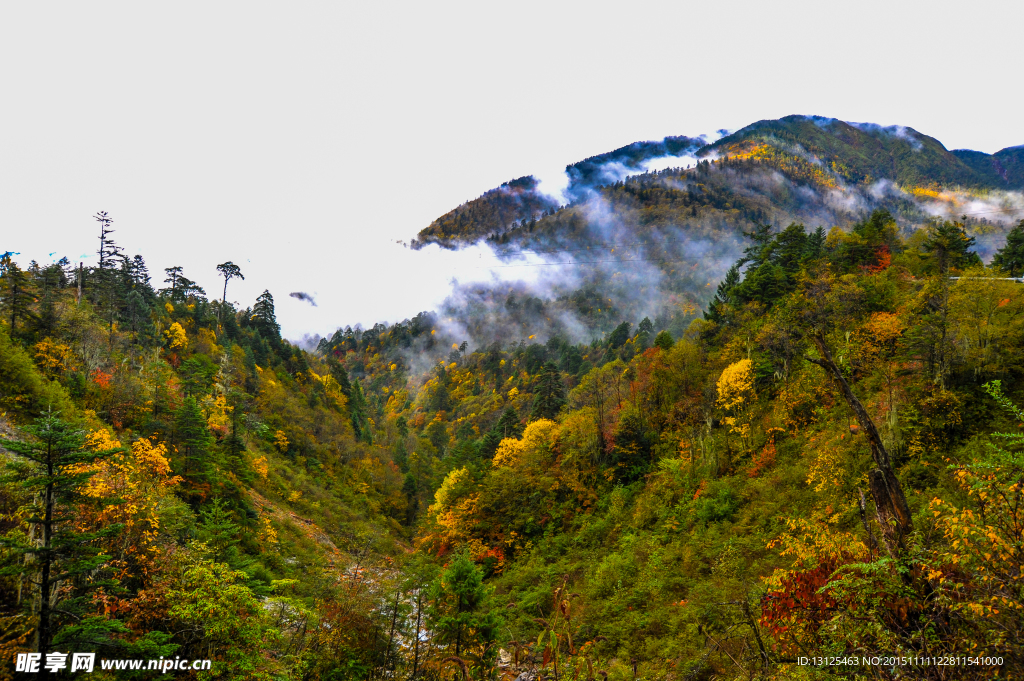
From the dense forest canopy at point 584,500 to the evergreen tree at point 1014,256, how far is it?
0.51 m

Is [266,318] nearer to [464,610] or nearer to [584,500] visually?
[584,500]

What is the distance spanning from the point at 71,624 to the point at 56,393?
1851 centimetres

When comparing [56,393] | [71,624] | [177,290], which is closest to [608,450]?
[71,624]

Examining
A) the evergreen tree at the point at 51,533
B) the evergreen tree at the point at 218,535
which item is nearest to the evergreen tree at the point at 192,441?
the evergreen tree at the point at 218,535

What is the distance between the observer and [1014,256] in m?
32.2

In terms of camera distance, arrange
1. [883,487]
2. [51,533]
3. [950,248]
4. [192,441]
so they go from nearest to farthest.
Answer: [883,487] < [51,533] < [192,441] < [950,248]

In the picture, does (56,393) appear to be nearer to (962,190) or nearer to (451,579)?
(451,579)

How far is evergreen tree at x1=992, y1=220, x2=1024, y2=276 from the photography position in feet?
102

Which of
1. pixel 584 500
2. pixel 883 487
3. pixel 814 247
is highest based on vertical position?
pixel 814 247

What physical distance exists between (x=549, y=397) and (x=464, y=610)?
3216cm

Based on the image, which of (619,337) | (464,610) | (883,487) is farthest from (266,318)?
(883,487)

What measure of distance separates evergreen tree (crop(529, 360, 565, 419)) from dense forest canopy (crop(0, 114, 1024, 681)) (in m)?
0.25

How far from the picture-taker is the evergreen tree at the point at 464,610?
14508 millimetres

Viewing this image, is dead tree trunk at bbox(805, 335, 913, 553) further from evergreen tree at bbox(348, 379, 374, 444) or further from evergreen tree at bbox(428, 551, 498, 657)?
evergreen tree at bbox(348, 379, 374, 444)
